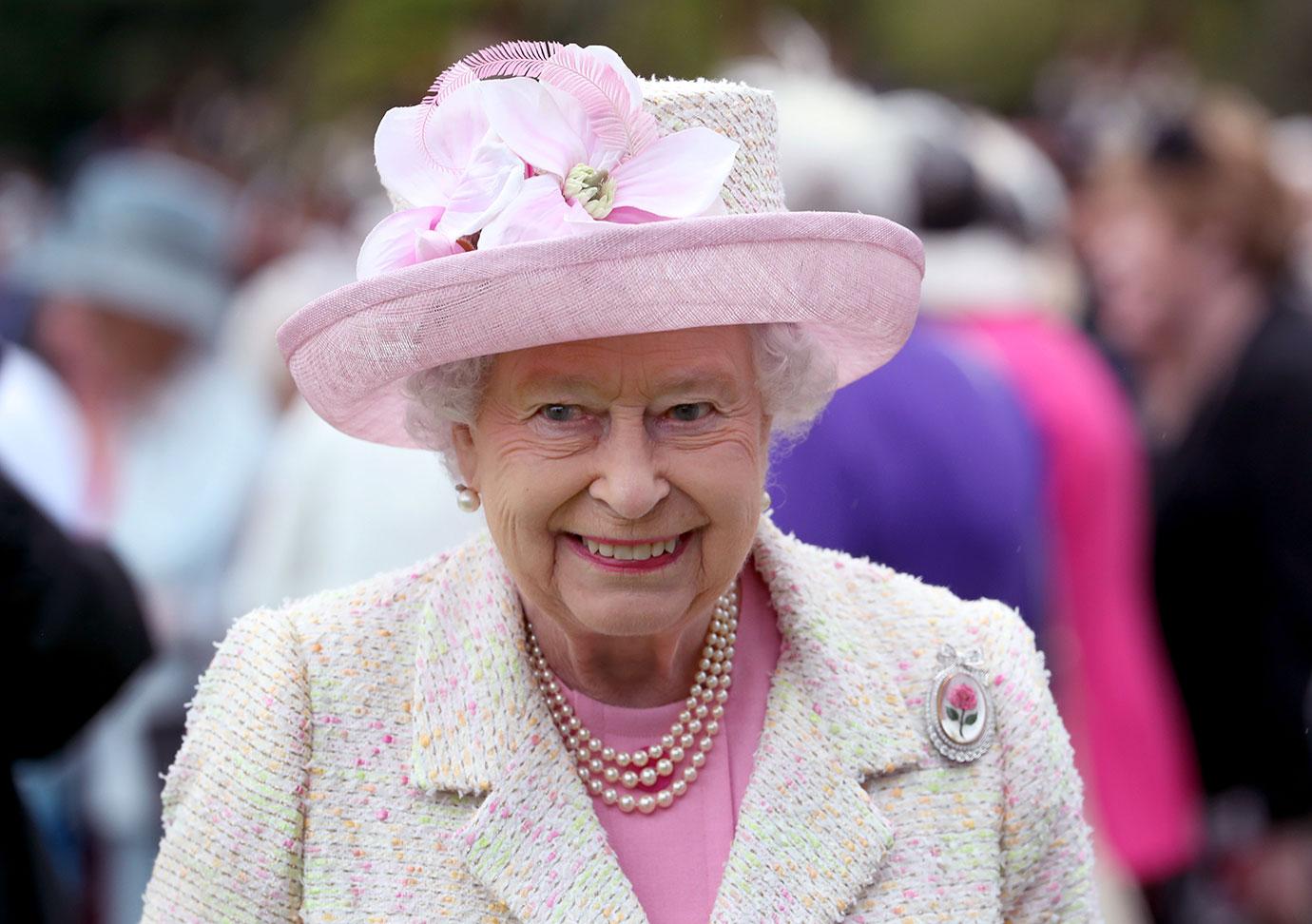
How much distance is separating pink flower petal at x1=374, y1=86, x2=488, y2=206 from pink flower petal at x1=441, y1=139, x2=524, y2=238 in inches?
1.0

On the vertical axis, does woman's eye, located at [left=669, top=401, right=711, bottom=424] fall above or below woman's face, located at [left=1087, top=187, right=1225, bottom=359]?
above

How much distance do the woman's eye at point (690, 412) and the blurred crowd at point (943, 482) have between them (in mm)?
1408

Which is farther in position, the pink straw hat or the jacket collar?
the jacket collar

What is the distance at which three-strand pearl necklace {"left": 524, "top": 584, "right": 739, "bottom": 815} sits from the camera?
2463 millimetres

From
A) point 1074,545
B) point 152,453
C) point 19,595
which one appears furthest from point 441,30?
point 19,595

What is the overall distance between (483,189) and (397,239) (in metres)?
0.12

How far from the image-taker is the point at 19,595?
10.5ft

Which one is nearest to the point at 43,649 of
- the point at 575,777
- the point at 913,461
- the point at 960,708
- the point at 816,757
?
the point at 575,777

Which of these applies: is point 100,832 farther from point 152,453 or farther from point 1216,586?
point 1216,586

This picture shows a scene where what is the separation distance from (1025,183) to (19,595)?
188 inches

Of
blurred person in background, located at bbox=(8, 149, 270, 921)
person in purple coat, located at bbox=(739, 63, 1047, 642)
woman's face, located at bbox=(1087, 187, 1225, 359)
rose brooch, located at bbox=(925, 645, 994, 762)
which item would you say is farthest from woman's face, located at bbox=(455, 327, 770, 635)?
woman's face, located at bbox=(1087, 187, 1225, 359)

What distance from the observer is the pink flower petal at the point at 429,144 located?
2254mm

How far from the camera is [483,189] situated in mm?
2213

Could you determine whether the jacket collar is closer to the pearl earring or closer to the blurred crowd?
the pearl earring
